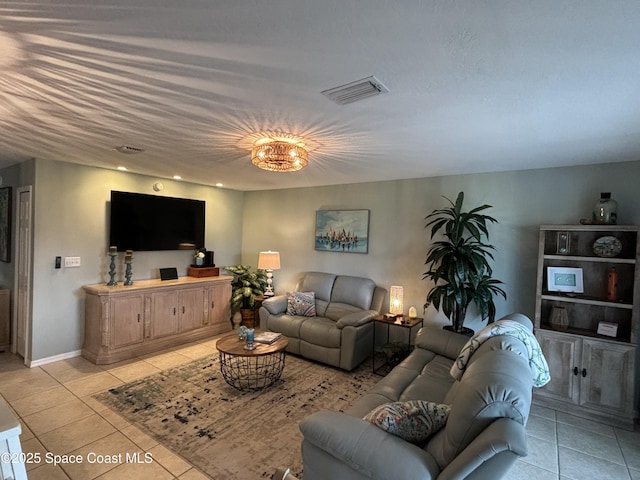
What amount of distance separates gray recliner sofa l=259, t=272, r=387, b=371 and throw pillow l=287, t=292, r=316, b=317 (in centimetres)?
7

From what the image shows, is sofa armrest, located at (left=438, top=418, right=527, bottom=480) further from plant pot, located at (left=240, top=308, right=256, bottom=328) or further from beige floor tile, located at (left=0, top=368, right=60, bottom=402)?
plant pot, located at (left=240, top=308, right=256, bottom=328)

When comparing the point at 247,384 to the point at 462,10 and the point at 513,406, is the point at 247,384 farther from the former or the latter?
the point at 462,10

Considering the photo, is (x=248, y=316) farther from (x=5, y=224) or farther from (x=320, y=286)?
(x=5, y=224)

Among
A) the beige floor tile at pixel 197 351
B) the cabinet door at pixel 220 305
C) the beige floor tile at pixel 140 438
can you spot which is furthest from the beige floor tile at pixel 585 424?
the cabinet door at pixel 220 305

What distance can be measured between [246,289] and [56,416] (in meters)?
2.79

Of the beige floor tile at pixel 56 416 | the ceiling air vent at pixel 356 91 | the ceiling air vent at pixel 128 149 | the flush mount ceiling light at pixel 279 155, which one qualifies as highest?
the ceiling air vent at pixel 356 91

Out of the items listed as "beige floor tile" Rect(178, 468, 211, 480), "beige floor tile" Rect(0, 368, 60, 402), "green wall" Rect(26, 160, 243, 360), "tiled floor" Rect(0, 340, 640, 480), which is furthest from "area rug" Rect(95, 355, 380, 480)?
"green wall" Rect(26, 160, 243, 360)

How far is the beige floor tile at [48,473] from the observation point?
79.4 inches

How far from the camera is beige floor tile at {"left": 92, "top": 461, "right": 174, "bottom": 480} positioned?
2.04 metres

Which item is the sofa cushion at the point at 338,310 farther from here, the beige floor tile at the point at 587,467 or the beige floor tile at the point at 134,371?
the beige floor tile at the point at 587,467

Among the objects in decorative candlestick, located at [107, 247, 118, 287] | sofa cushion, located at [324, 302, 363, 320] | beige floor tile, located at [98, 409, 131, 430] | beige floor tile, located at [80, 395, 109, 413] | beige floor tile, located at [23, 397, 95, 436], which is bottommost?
beige floor tile, located at [23, 397, 95, 436]

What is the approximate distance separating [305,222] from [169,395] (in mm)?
3096

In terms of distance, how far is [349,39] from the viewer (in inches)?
49.4

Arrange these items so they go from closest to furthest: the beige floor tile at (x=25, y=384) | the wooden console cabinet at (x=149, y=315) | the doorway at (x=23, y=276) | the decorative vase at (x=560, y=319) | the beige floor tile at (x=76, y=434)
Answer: the beige floor tile at (x=76, y=434)
the beige floor tile at (x=25, y=384)
the decorative vase at (x=560, y=319)
the doorway at (x=23, y=276)
the wooden console cabinet at (x=149, y=315)
